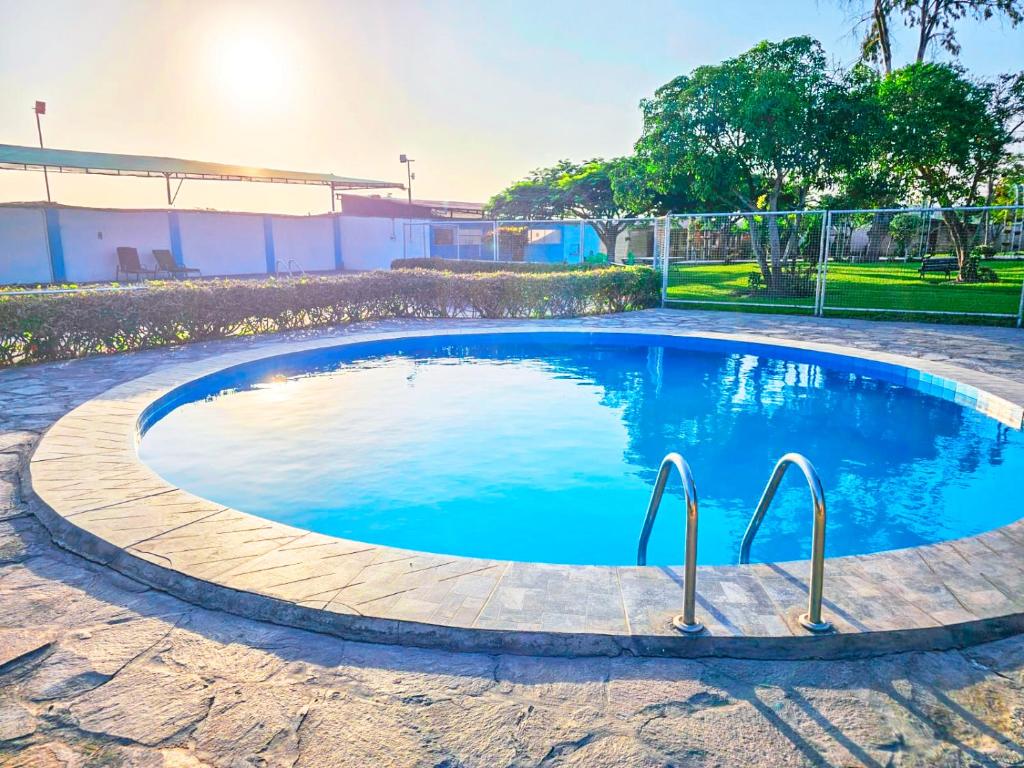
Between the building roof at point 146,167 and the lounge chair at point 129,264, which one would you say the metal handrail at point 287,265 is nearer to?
the building roof at point 146,167

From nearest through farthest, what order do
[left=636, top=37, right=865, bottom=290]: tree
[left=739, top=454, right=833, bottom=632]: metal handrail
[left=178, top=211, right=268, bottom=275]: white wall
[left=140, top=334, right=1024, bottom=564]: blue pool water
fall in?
[left=739, top=454, right=833, bottom=632]: metal handrail
[left=140, top=334, right=1024, bottom=564]: blue pool water
[left=636, top=37, right=865, bottom=290]: tree
[left=178, top=211, right=268, bottom=275]: white wall

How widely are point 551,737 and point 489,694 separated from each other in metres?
0.29

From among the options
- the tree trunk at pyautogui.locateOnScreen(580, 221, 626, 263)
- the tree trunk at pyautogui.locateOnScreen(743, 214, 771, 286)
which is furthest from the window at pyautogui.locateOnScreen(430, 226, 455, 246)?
the tree trunk at pyautogui.locateOnScreen(743, 214, 771, 286)

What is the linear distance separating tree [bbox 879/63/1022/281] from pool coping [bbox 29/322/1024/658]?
14373 millimetres

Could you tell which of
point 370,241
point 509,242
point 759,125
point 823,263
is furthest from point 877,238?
point 370,241

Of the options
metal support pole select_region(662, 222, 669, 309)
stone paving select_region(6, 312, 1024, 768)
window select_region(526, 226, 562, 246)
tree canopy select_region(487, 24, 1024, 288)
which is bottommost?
stone paving select_region(6, 312, 1024, 768)

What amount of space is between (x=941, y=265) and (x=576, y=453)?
57.3 ft

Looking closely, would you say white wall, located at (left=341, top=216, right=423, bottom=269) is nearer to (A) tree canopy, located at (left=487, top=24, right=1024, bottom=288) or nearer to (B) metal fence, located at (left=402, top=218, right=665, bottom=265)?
(B) metal fence, located at (left=402, top=218, right=665, bottom=265)

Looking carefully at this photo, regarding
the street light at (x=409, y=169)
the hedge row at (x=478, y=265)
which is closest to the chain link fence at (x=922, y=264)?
the hedge row at (x=478, y=265)

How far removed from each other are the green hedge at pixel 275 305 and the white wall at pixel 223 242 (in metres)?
11.4

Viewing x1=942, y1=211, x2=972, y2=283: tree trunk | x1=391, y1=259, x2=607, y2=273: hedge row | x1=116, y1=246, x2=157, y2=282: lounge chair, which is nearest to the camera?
x1=942, y1=211, x2=972, y2=283: tree trunk

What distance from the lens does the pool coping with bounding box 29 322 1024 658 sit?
2.46 m

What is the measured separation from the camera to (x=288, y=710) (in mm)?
2111

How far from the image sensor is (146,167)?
1862 cm
